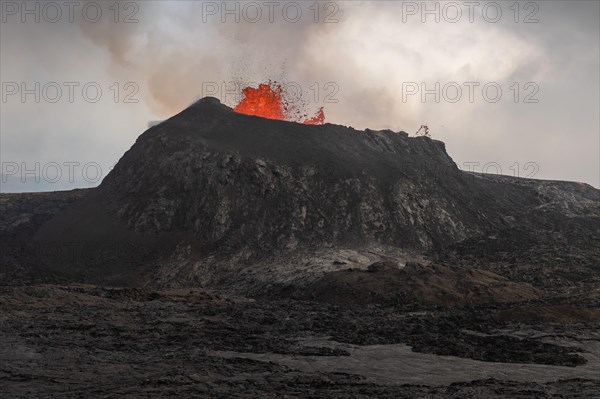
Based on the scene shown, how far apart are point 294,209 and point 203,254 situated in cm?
1074

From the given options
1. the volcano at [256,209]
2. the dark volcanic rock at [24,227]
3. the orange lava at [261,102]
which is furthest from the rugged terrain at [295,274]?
the orange lava at [261,102]

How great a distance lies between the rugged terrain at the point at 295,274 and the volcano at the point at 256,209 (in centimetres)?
21

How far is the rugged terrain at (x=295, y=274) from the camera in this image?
52.5 feet

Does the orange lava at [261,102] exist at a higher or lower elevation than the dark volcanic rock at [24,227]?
higher

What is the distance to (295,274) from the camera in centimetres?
4066

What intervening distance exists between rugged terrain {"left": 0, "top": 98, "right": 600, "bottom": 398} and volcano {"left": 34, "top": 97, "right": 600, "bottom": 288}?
0.21 m

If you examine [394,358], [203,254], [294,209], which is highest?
[294,209]

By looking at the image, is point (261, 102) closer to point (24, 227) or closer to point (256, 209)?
point (256, 209)

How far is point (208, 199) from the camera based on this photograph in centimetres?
5381

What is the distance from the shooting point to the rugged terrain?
1600 centimetres

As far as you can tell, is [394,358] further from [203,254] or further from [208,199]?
[208,199]

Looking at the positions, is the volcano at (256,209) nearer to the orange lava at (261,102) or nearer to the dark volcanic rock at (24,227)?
the dark volcanic rock at (24,227)

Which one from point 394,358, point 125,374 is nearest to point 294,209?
point 394,358

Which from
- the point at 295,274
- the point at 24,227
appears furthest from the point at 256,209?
the point at 24,227
